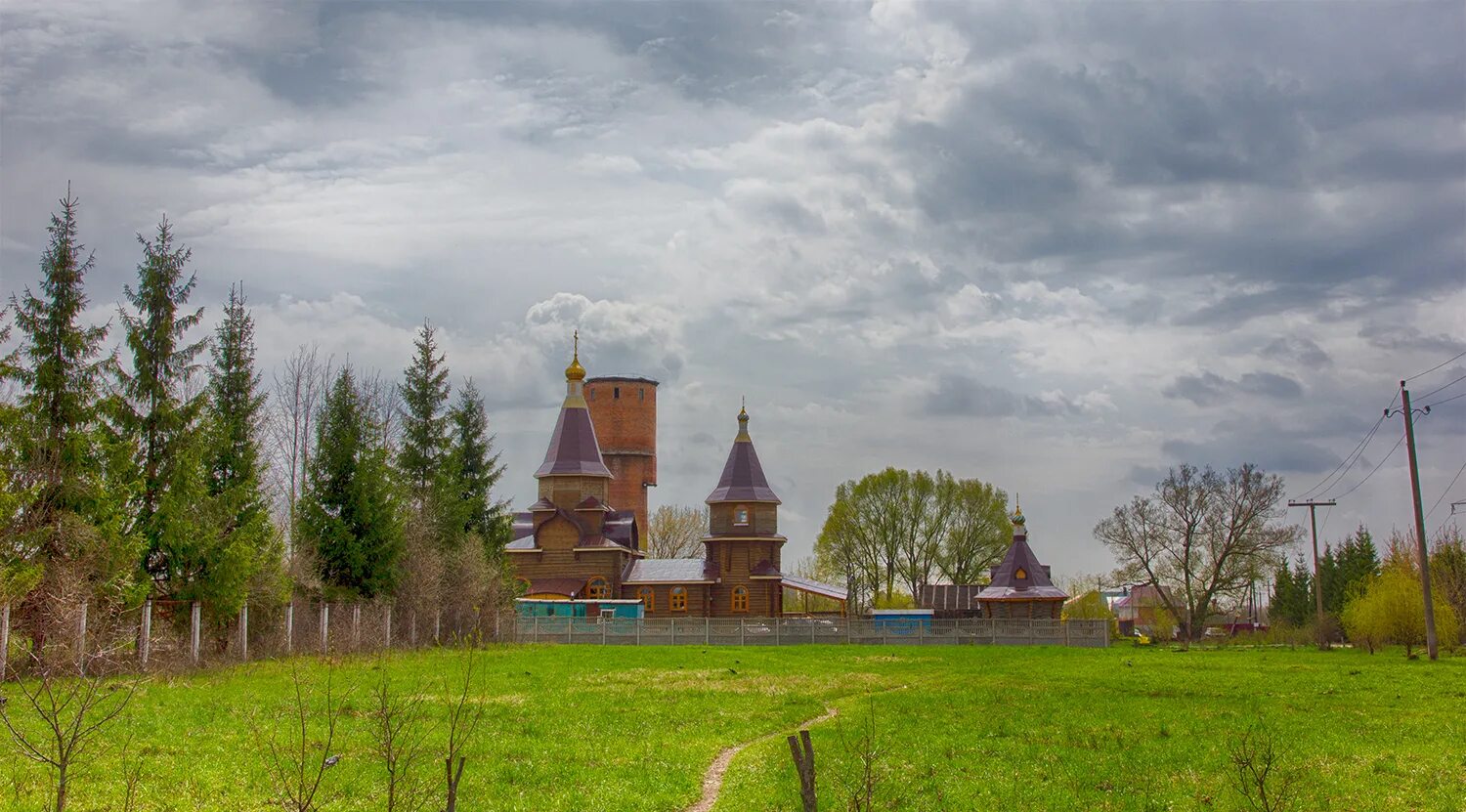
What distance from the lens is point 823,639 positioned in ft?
159

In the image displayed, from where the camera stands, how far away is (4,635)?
2028cm

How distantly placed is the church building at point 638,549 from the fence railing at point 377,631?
8566 mm

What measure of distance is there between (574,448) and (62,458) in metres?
39.4

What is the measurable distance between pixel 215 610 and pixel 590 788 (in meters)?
18.1

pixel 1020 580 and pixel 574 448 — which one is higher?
pixel 574 448

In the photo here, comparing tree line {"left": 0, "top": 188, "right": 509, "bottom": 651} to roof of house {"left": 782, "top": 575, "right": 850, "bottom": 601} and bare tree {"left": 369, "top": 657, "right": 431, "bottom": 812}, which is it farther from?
roof of house {"left": 782, "top": 575, "right": 850, "bottom": 601}

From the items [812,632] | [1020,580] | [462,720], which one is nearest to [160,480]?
[462,720]

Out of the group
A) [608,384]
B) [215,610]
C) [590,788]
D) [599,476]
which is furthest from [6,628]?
[608,384]

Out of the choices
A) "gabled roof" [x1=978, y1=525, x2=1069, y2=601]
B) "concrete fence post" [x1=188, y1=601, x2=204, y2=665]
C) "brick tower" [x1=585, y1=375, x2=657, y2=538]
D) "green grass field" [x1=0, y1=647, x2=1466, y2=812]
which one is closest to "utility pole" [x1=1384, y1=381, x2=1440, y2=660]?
"green grass field" [x1=0, y1=647, x2=1466, y2=812]

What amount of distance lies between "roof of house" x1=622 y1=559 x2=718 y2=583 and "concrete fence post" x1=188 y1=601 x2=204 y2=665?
3479 centimetres

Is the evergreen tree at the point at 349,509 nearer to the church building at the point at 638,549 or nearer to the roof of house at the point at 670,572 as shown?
the church building at the point at 638,549

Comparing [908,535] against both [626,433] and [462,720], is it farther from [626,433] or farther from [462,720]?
[462,720]

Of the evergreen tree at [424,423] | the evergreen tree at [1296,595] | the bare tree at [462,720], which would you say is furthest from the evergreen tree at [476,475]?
the evergreen tree at [1296,595]

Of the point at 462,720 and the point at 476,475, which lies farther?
the point at 476,475
